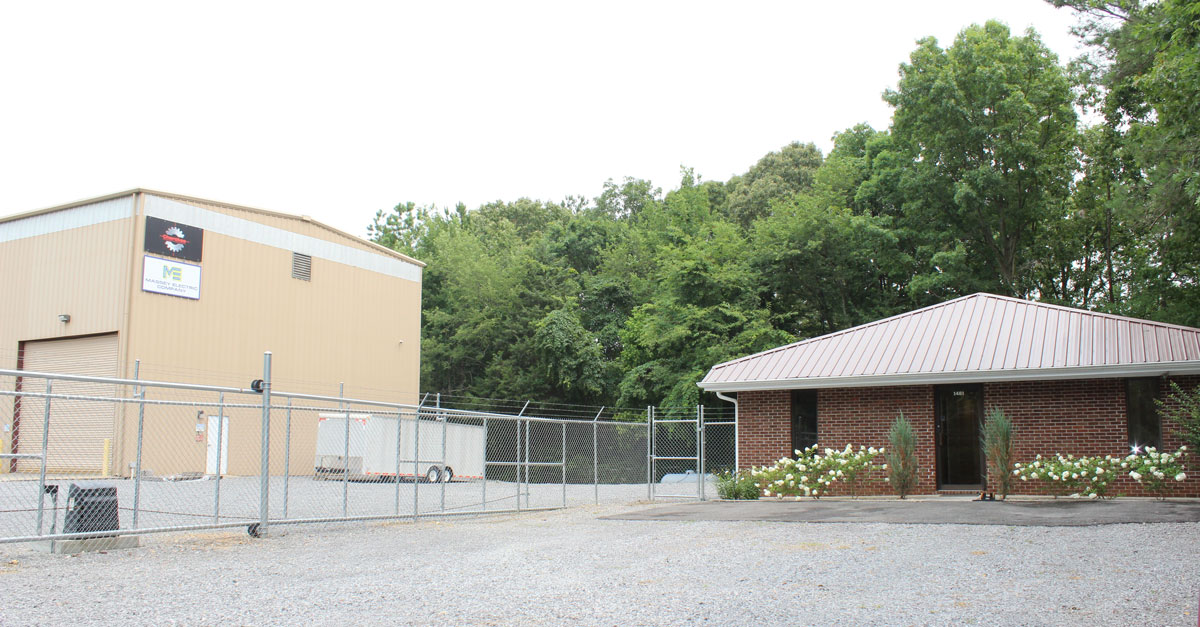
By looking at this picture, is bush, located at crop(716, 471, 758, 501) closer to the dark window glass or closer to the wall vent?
the dark window glass

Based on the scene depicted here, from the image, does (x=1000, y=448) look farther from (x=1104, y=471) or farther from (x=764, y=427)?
(x=764, y=427)

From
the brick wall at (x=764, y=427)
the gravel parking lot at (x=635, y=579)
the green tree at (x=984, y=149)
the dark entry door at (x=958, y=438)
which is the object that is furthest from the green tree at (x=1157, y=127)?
the brick wall at (x=764, y=427)

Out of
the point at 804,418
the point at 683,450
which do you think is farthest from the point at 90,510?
the point at 683,450

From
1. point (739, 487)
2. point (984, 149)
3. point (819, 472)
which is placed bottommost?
point (739, 487)

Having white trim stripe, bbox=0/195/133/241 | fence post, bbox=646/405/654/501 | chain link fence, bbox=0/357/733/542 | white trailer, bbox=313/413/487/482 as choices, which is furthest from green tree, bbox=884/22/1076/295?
white trim stripe, bbox=0/195/133/241

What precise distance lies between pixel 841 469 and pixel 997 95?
17.9 metres

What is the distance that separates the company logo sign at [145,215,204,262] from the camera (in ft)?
82.2

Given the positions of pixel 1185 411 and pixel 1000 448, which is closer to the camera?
pixel 1185 411

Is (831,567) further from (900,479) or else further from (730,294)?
(730,294)

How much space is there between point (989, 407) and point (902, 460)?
90.8 inches

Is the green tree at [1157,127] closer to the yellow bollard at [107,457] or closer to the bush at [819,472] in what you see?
the bush at [819,472]

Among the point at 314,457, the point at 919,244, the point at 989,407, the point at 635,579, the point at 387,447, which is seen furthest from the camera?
the point at 919,244

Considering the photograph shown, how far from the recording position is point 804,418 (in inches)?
743

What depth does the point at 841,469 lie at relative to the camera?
1758cm
